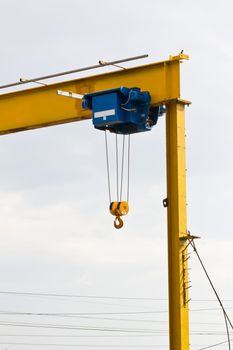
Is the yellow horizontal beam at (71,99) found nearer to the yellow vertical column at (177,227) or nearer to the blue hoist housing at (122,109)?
the blue hoist housing at (122,109)

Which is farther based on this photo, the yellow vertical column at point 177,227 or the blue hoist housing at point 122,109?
the blue hoist housing at point 122,109

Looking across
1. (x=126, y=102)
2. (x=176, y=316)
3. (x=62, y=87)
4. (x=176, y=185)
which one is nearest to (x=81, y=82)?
(x=62, y=87)

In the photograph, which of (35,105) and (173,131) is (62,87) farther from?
(173,131)

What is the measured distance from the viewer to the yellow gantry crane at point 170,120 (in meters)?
17.2

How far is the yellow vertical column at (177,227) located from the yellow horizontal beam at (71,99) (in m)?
0.44

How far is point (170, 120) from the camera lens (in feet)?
58.8

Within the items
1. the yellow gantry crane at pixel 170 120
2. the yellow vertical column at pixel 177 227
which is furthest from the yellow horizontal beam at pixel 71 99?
the yellow vertical column at pixel 177 227

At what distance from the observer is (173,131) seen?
58.4 feet

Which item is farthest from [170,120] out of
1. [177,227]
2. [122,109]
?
[177,227]

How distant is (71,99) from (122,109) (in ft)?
6.36

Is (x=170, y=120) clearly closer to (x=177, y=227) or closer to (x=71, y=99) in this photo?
(x=177, y=227)

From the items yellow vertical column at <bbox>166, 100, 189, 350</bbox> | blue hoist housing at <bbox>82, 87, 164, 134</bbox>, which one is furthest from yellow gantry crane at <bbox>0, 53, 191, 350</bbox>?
blue hoist housing at <bbox>82, 87, 164, 134</bbox>

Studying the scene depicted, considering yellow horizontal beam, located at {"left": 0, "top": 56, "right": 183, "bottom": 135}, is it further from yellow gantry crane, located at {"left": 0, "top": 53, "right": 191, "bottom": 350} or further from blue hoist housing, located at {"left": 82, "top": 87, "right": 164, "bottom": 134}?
blue hoist housing, located at {"left": 82, "top": 87, "right": 164, "bottom": 134}

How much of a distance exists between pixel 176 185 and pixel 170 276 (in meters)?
1.58
